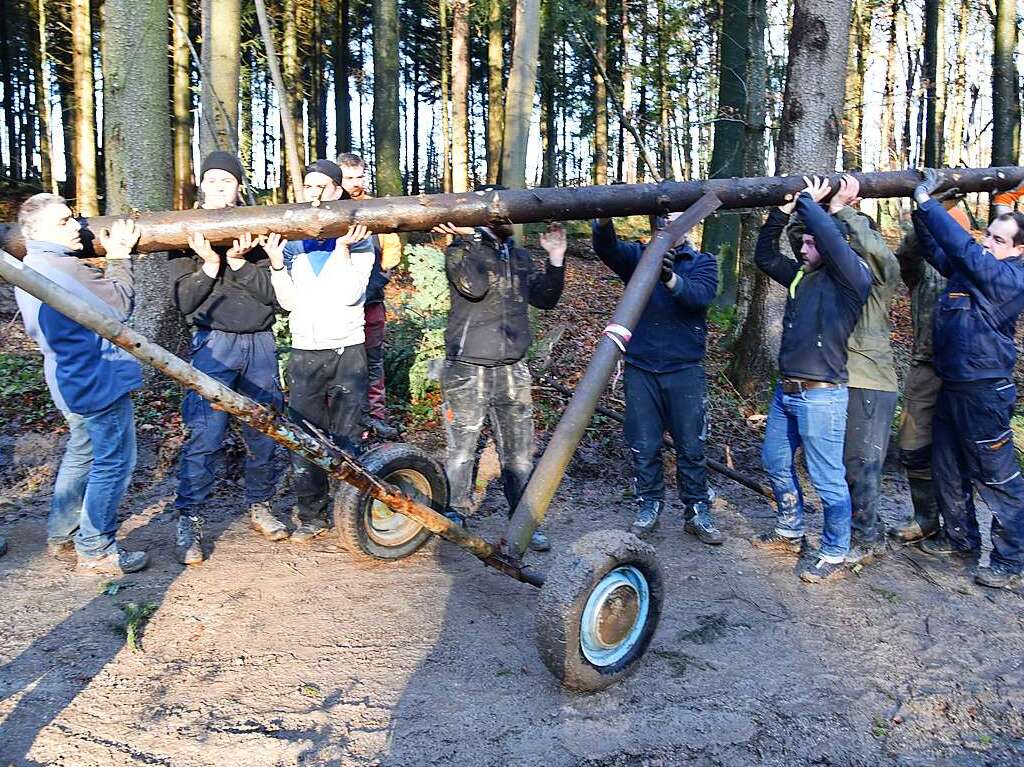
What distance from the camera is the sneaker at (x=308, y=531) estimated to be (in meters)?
5.40

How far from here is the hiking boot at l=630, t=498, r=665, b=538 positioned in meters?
5.73

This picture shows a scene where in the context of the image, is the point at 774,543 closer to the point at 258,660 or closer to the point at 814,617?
the point at 814,617

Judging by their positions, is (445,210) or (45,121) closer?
(445,210)

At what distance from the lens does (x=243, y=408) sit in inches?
147

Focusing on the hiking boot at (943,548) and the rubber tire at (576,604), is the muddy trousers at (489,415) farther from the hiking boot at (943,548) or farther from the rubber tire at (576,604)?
the hiking boot at (943,548)

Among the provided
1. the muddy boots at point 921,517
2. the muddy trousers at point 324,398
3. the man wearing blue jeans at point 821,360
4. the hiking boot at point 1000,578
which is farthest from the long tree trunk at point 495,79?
the hiking boot at point 1000,578

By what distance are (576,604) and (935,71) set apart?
1833cm

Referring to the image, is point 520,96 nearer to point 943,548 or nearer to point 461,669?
point 943,548

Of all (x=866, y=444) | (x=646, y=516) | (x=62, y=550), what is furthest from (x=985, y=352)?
(x=62, y=550)

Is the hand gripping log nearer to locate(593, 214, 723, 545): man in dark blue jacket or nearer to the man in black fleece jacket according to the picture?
the man in black fleece jacket

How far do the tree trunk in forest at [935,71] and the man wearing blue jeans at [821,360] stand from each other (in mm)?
12396

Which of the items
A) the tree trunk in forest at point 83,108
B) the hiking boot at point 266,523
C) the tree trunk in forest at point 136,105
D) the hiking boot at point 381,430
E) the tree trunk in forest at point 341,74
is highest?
the tree trunk in forest at point 341,74

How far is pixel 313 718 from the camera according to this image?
3357 millimetres

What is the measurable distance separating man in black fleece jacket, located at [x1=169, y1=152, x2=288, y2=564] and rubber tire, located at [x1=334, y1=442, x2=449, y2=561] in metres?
0.75
